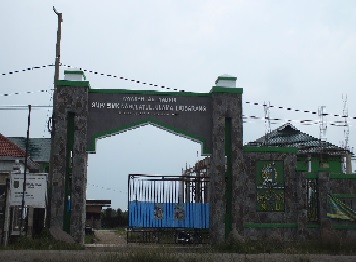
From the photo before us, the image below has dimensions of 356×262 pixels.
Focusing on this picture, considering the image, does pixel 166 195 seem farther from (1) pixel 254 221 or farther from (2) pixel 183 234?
(1) pixel 254 221

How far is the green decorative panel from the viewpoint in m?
21.0

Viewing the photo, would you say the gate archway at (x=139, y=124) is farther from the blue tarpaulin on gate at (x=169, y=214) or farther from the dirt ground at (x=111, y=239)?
the dirt ground at (x=111, y=239)

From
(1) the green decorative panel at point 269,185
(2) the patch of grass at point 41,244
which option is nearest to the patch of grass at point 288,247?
(1) the green decorative panel at point 269,185

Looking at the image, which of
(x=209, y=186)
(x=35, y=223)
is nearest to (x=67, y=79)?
(x=35, y=223)

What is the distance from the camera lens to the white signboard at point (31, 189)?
714 inches

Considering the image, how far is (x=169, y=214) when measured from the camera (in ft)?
69.5

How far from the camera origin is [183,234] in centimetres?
2195

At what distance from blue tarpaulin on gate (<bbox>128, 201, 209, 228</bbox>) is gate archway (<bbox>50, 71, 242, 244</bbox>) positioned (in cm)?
68

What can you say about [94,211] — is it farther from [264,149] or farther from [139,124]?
[264,149]

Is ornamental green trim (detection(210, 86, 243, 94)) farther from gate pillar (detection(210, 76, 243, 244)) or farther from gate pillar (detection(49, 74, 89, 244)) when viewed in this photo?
gate pillar (detection(49, 74, 89, 244))

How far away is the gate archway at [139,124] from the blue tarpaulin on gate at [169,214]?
68 centimetres

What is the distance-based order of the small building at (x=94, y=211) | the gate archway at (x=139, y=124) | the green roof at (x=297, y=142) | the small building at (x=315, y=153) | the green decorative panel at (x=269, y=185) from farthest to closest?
the small building at (x=94, y=211) < the green roof at (x=297, y=142) < the small building at (x=315, y=153) < the green decorative panel at (x=269, y=185) < the gate archway at (x=139, y=124)

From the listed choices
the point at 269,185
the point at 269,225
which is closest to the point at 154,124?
the point at 269,185

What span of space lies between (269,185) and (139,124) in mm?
6341
